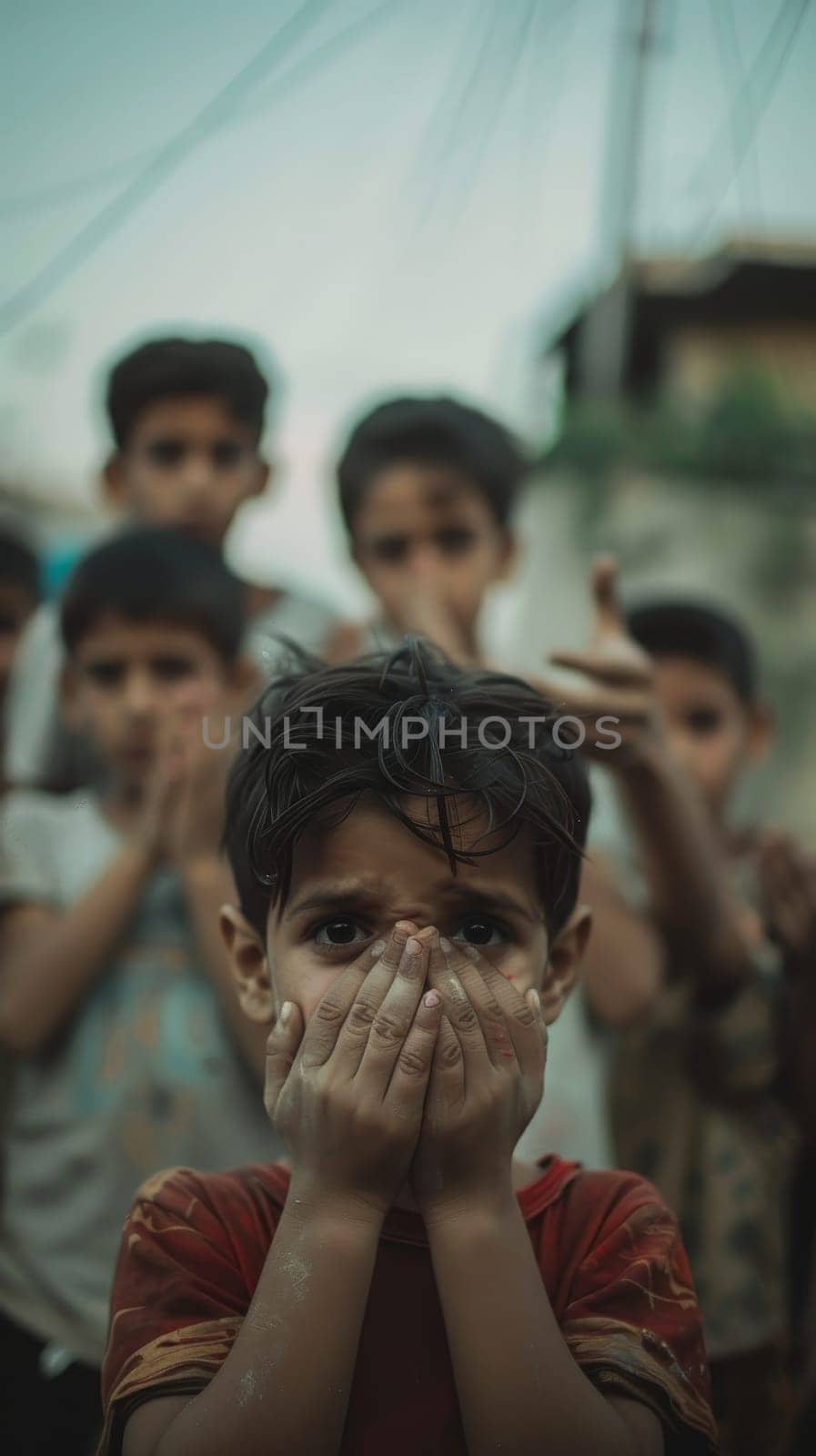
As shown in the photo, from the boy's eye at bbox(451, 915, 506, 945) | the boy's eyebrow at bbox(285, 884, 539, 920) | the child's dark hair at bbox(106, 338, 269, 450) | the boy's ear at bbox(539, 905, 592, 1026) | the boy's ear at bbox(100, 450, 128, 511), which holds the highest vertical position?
the child's dark hair at bbox(106, 338, 269, 450)

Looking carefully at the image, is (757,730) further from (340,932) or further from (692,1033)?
(340,932)

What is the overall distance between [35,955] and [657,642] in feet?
5.31

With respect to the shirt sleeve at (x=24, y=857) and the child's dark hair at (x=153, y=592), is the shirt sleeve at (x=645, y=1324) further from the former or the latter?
the child's dark hair at (x=153, y=592)

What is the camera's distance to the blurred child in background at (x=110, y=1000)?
81.3 inches

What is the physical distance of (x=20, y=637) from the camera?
2906mm

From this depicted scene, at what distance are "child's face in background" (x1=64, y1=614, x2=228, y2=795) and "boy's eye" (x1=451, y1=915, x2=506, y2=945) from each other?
116cm

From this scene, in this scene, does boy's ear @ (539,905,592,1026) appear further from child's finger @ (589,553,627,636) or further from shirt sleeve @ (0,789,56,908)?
shirt sleeve @ (0,789,56,908)

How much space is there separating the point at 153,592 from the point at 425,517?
614mm

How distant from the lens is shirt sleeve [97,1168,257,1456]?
4.19 feet

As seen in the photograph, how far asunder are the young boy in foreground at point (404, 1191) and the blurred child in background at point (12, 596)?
1508 mm

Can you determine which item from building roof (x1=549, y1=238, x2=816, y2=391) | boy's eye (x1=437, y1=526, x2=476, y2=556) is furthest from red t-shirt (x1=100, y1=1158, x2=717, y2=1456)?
building roof (x1=549, y1=238, x2=816, y2=391)

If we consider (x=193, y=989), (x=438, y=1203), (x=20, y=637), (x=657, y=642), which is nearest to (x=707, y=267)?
(x=657, y=642)

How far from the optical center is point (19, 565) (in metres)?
2.98

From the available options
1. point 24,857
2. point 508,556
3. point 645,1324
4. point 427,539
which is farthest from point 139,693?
point 645,1324
